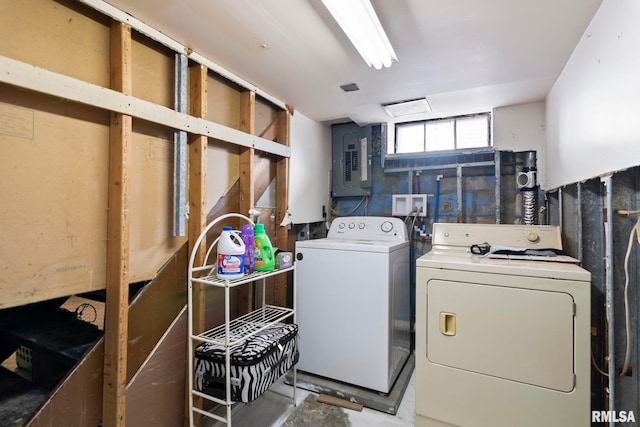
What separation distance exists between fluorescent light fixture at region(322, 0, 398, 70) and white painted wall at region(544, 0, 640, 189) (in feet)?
2.84

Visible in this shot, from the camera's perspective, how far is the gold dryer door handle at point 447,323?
60.4 inches

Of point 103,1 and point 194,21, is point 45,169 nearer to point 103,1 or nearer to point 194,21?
point 103,1

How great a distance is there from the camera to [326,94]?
2.27 metres

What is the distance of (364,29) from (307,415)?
87.6 inches

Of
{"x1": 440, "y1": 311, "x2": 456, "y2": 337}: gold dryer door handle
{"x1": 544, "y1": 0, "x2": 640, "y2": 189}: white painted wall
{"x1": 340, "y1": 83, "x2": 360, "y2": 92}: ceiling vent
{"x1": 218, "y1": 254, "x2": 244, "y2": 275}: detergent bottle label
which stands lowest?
{"x1": 440, "y1": 311, "x2": 456, "y2": 337}: gold dryer door handle

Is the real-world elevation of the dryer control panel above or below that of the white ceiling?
below

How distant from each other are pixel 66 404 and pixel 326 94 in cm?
225

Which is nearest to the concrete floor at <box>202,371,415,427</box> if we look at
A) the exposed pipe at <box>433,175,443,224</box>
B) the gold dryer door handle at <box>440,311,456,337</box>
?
the gold dryer door handle at <box>440,311,456,337</box>

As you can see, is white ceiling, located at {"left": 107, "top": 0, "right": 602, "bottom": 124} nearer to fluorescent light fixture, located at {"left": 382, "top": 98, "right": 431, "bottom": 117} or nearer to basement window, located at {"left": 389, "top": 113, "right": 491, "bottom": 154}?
fluorescent light fixture, located at {"left": 382, "top": 98, "right": 431, "bottom": 117}

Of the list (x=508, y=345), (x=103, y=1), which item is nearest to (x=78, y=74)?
(x=103, y=1)

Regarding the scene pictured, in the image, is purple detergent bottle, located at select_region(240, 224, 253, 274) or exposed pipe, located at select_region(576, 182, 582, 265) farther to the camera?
purple detergent bottle, located at select_region(240, 224, 253, 274)

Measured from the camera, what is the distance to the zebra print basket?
5.05 ft

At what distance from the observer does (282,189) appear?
8.16 ft

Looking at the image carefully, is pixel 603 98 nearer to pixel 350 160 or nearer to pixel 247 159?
pixel 247 159
